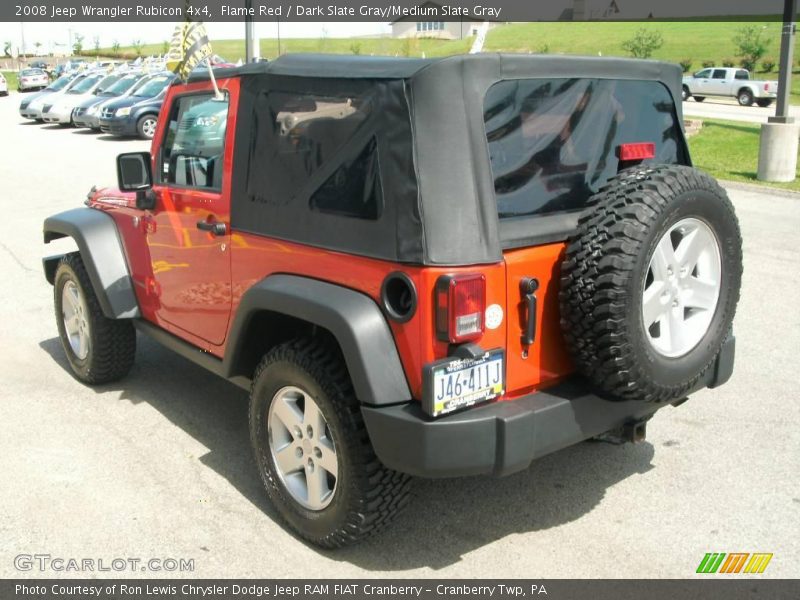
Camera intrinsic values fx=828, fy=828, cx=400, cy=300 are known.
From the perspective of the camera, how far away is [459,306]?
2820mm

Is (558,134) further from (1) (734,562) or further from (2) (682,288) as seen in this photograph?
(1) (734,562)

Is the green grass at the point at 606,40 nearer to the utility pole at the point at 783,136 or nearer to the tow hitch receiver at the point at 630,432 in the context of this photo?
the utility pole at the point at 783,136

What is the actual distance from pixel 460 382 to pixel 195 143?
2.14m

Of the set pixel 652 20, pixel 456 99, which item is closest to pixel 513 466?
pixel 456 99

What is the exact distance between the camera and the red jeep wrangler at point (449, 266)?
114 inches

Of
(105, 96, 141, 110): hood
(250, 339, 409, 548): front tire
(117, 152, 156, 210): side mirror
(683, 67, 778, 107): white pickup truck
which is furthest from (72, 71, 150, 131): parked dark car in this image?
(683, 67, 778, 107): white pickup truck

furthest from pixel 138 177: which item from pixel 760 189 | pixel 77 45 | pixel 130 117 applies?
pixel 77 45

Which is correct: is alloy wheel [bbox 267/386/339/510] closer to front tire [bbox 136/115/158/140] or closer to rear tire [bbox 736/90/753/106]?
front tire [bbox 136/115/158/140]

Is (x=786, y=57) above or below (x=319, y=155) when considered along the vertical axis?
above

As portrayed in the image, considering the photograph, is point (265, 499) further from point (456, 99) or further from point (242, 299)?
point (456, 99)

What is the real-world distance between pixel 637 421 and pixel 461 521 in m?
0.89

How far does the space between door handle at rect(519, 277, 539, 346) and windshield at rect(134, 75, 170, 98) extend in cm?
2181

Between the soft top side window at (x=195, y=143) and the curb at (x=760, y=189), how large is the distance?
9.96 metres

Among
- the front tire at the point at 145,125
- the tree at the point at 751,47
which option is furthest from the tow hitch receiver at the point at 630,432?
the tree at the point at 751,47
